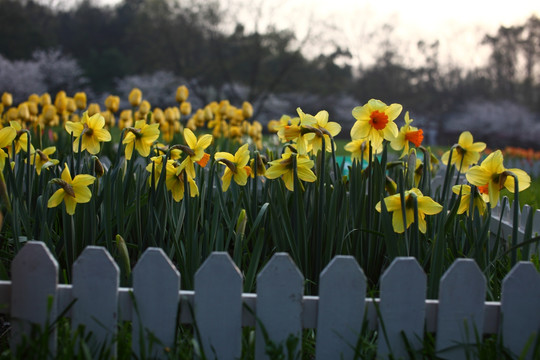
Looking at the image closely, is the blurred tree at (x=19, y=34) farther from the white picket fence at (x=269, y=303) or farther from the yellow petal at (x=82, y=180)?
the white picket fence at (x=269, y=303)

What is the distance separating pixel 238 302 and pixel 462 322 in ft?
1.89

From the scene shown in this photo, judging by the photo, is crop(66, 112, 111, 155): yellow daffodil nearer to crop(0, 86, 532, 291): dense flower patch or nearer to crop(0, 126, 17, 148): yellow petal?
crop(0, 86, 532, 291): dense flower patch

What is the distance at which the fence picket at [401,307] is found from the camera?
1280 millimetres

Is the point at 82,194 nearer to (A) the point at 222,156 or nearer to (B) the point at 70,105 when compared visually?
(A) the point at 222,156

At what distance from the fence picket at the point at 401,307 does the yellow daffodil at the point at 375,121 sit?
23.2 inches

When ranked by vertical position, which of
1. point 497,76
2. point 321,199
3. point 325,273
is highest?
point 497,76

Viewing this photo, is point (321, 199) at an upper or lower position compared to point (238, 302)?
upper

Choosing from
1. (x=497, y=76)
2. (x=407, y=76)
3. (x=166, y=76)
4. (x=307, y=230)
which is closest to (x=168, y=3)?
(x=166, y=76)

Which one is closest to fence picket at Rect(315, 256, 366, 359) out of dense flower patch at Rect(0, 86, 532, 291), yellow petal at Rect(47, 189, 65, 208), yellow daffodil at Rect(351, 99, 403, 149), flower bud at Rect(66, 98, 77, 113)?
dense flower patch at Rect(0, 86, 532, 291)

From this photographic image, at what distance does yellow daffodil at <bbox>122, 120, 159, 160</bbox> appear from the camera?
1.82 metres

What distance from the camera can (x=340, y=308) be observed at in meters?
1.30

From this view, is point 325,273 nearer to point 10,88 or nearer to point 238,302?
point 238,302

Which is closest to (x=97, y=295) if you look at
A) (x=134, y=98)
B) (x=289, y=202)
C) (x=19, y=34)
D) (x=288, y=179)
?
(x=288, y=179)

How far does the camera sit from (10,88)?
74.1ft
